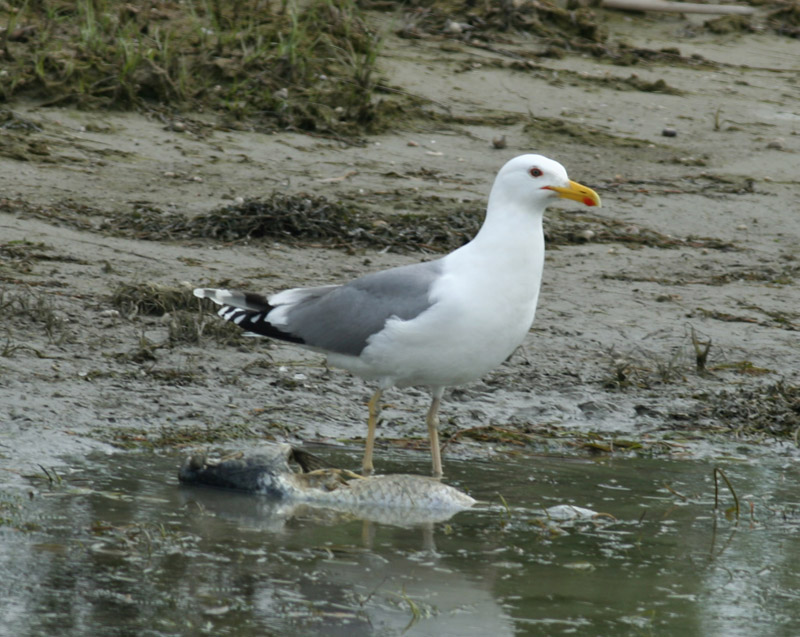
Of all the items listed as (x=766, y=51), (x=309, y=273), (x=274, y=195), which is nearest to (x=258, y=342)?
(x=309, y=273)

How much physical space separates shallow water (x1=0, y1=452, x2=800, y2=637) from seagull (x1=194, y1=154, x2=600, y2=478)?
1.76 feet

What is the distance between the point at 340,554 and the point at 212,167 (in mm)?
5396

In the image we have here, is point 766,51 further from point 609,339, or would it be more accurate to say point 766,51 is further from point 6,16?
point 6,16

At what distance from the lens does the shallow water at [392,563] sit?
401cm

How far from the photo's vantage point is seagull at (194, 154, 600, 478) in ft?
18.2

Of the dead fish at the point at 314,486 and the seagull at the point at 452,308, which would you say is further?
the seagull at the point at 452,308

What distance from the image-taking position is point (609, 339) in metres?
8.00

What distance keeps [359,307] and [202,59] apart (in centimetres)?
539

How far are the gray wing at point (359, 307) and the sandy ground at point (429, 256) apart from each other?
A: 1.80 feet

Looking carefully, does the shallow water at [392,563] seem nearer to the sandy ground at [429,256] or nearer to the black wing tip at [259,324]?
the sandy ground at [429,256]

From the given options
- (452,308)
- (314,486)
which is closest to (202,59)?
(452,308)

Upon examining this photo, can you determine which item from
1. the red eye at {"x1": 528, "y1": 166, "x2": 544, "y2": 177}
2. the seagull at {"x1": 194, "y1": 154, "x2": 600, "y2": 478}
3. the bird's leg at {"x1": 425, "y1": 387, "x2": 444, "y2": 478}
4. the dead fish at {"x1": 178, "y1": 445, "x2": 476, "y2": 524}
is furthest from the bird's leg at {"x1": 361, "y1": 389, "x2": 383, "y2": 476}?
the red eye at {"x1": 528, "y1": 166, "x2": 544, "y2": 177}

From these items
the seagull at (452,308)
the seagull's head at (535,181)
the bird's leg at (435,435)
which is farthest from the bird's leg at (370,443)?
the seagull's head at (535,181)

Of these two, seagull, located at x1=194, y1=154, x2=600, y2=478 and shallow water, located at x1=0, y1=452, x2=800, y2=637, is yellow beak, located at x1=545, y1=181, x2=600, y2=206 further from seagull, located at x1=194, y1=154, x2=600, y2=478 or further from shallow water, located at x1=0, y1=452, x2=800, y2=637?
shallow water, located at x1=0, y1=452, x2=800, y2=637
